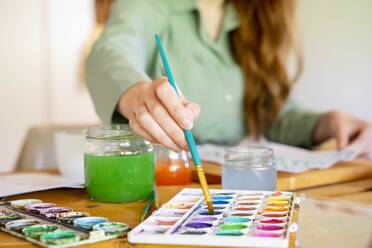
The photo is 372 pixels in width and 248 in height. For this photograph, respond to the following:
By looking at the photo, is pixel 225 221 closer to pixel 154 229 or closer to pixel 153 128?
pixel 154 229

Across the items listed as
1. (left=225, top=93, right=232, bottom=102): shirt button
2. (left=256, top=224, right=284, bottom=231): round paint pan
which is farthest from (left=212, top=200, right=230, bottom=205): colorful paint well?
(left=225, top=93, right=232, bottom=102): shirt button

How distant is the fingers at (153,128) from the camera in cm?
68

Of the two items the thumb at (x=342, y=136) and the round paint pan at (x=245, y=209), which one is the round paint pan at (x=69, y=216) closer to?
the round paint pan at (x=245, y=209)

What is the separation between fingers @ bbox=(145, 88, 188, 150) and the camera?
0.67 metres

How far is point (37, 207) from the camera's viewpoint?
2.09 feet

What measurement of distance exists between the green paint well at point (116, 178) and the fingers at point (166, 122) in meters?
0.07

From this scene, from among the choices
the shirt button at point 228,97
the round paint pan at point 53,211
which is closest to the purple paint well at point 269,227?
the round paint pan at point 53,211

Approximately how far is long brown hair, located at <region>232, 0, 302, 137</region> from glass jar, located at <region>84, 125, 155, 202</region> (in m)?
0.68

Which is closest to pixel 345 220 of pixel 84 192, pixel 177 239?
pixel 177 239

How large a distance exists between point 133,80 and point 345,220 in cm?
39

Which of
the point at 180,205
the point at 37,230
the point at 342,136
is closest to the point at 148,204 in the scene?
the point at 180,205

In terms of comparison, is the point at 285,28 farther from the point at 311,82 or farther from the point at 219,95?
the point at 311,82

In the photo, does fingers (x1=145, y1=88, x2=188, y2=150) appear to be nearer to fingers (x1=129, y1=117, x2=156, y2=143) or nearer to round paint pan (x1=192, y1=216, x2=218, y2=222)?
fingers (x1=129, y1=117, x2=156, y2=143)

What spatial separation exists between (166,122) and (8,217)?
198mm
